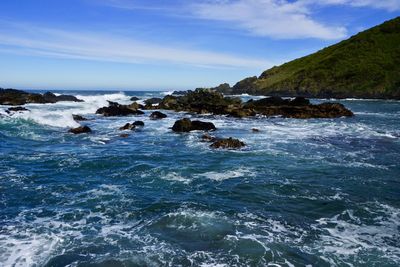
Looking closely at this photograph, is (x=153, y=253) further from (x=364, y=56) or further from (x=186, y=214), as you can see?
(x=364, y=56)

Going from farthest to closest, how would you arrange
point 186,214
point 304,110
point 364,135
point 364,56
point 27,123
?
point 364,56 → point 304,110 → point 27,123 → point 364,135 → point 186,214

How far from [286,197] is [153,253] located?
710 centimetres

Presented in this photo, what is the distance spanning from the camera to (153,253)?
1111 cm

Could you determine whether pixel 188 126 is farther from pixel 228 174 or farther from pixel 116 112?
pixel 116 112

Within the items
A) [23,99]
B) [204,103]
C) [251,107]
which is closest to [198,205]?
[251,107]

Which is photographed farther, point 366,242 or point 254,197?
point 254,197

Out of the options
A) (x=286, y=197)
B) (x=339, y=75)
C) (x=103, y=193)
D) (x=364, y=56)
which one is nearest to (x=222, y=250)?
(x=286, y=197)

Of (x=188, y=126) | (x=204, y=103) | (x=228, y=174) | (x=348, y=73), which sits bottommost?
(x=228, y=174)

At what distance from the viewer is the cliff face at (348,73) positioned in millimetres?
110575

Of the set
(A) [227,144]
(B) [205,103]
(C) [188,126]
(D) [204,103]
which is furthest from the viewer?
(D) [204,103]

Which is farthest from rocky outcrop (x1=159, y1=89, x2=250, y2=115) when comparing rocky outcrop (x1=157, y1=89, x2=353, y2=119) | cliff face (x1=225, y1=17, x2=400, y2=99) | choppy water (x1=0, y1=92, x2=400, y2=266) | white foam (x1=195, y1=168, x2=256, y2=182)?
cliff face (x1=225, y1=17, x2=400, y2=99)

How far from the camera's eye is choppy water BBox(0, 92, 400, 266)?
36.7 feet

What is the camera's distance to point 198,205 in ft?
49.8

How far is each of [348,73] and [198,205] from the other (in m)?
119
